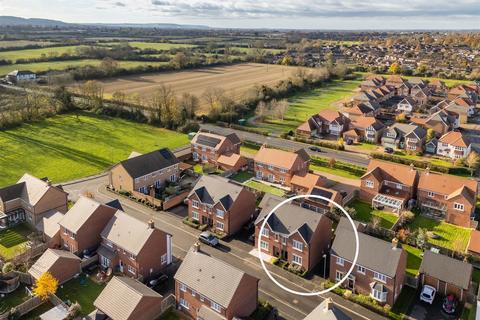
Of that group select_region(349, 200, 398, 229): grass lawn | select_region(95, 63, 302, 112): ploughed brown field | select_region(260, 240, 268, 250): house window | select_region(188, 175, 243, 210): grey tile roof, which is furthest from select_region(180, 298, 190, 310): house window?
select_region(95, 63, 302, 112): ploughed brown field

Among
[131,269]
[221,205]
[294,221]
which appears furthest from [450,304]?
[131,269]

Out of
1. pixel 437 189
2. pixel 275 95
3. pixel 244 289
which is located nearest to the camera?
pixel 244 289

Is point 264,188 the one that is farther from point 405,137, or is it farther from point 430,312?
point 405,137

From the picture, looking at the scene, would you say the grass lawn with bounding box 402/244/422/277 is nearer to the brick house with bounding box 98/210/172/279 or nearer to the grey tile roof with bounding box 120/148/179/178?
the brick house with bounding box 98/210/172/279

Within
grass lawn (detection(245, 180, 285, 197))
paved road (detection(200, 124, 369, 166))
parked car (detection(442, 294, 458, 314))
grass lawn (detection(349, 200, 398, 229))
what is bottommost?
grass lawn (detection(349, 200, 398, 229))

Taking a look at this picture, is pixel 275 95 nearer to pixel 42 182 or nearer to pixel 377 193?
pixel 377 193

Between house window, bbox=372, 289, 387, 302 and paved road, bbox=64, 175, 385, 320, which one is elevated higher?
house window, bbox=372, 289, 387, 302

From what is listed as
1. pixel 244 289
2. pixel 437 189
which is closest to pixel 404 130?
pixel 437 189
